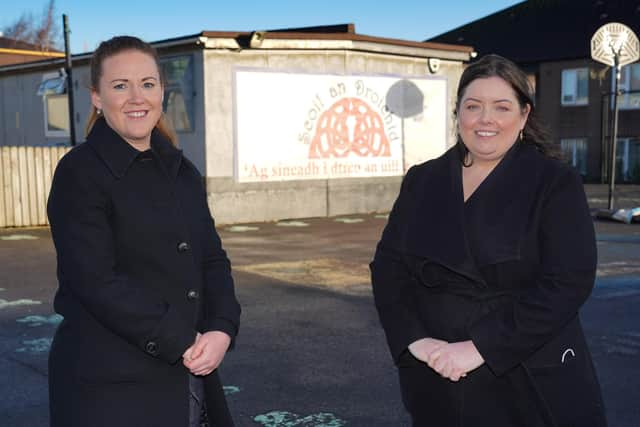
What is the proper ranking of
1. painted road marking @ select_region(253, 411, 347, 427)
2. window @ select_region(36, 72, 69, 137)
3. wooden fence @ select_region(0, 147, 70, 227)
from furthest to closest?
window @ select_region(36, 72, 69, 137), wooden fence @ select_region(0, 147, 70, 227), painted road marking @ select_region(253, 411, 347, 427)

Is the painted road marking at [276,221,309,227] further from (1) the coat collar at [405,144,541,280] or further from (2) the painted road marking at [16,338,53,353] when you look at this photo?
(1) the coat collar at [405,144,541,280]

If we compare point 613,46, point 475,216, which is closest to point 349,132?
point 613,46

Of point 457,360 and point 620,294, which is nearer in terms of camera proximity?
point 457,360

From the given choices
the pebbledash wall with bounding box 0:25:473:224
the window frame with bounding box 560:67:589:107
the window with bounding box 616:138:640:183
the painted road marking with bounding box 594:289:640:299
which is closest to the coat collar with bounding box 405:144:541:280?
the painted road marking with bounding box 594:289:640:299

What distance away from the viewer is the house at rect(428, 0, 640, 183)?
3297cm

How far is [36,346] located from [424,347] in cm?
467

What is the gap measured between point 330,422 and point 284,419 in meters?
0.30

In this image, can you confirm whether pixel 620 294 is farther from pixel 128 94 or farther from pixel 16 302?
pixel 128 94

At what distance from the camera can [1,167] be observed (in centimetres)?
1488

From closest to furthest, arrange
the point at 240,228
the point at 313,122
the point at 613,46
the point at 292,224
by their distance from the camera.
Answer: the point at 240,228, the point at 292,224, the point at 313,122, the point at 613,46

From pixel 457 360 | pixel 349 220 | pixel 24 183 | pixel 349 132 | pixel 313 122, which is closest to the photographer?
pixel 457 360

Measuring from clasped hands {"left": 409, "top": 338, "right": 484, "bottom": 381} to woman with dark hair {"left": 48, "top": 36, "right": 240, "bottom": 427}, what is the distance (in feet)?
2.47

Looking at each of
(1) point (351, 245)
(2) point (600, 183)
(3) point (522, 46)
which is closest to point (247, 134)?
(1) point (351, 245)

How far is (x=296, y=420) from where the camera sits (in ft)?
15.4
